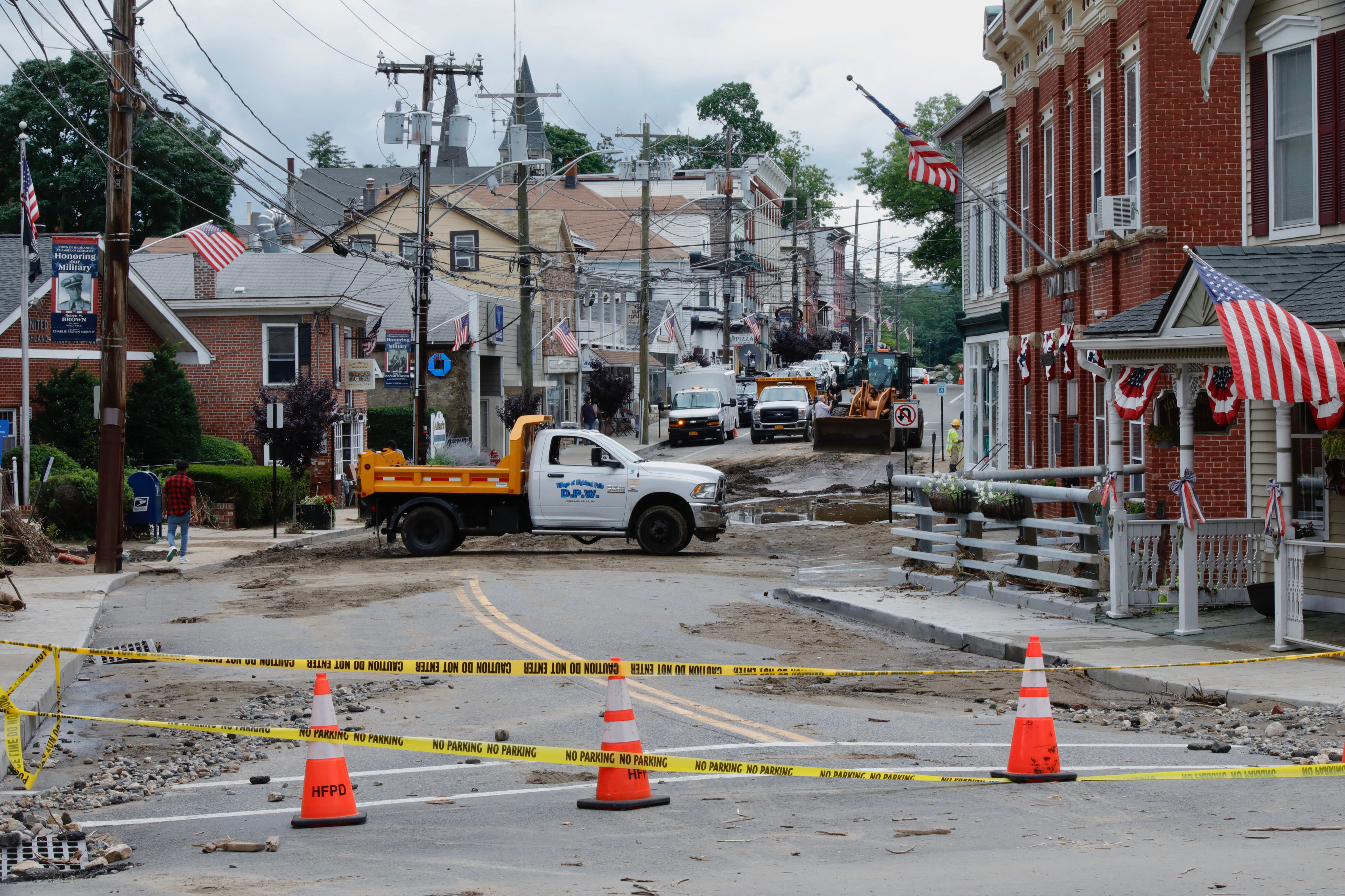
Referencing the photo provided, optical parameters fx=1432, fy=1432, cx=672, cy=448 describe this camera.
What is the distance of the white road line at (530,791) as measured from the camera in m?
7.48

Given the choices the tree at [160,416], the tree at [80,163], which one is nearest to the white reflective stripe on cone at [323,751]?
the tree at [160,416]

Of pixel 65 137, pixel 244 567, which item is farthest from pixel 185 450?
pixel 65 137

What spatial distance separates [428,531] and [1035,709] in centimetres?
1660

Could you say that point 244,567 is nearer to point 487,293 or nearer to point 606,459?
point 606,459

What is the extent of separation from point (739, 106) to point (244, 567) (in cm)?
10340

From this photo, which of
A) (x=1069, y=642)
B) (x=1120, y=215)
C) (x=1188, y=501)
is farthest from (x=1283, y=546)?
(x=1120, y=215)

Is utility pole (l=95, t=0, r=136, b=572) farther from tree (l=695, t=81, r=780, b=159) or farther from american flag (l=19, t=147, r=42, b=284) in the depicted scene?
tree (l=695, t=81, r=780, b=159)

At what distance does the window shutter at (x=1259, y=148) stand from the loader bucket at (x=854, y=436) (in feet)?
96.1

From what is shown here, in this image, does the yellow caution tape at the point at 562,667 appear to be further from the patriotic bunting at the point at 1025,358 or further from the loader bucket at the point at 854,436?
the loader bucket at the point at 854,436

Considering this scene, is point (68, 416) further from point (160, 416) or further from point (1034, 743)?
point (1034, 743)

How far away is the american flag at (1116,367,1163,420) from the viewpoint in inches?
577

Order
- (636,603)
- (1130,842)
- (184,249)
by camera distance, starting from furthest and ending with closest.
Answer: (184,249) → (636,603) → (1130,842)

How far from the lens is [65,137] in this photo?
64.1 m

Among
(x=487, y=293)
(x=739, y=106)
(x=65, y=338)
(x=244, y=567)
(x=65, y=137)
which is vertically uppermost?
(x=739, y=106)
